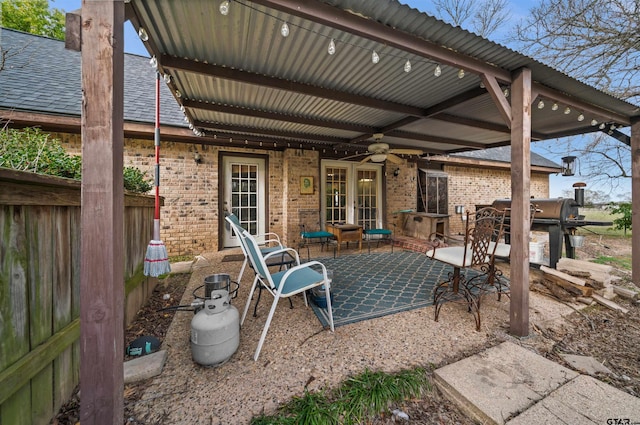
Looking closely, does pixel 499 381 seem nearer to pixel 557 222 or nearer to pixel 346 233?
pixel 557 222

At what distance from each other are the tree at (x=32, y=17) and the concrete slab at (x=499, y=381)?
14.3m

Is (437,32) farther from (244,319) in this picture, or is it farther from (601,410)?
(244,319)

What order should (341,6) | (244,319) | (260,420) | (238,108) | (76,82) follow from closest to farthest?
1. (260,420)
2. (341,6)
3. (244,319)
4. (238,108)
5. (76,82)

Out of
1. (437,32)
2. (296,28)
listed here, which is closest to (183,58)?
(296,28)

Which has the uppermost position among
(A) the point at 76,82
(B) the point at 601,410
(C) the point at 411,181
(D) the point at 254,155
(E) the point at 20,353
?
(A) the point at 76,82

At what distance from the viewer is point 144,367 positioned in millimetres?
1686

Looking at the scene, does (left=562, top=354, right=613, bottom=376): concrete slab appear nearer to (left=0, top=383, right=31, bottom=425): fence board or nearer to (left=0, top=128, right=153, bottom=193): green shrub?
(left=0, top=383, right=31, bottom=425): fence board

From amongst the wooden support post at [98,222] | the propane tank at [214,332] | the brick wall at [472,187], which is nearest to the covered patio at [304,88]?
the wooden support post at [98,222]

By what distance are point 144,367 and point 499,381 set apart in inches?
96.0

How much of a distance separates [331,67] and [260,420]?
3094mm

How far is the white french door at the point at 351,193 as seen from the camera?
6.52m

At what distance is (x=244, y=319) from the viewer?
93.1 inches

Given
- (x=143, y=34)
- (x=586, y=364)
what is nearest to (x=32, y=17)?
(x=143, y=34)

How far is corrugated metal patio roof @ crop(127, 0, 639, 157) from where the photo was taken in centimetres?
180
